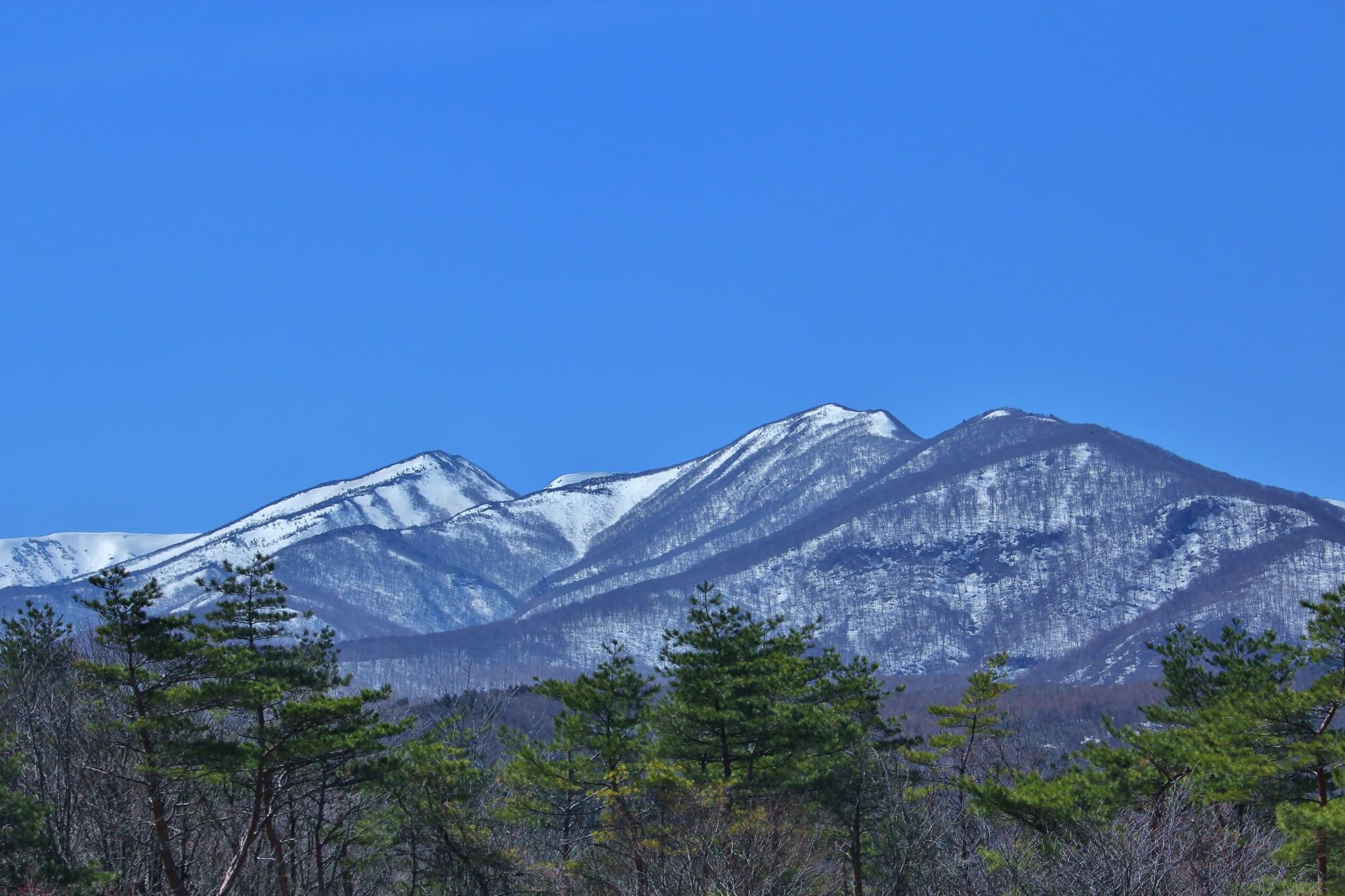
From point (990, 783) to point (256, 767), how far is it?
1514cm

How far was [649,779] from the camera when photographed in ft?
105

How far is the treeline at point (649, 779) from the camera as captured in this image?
83.4ft

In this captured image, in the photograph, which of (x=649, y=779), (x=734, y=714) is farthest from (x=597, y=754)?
(x=649, y=779)

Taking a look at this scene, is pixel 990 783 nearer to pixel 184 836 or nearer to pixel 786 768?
pixel 786 768

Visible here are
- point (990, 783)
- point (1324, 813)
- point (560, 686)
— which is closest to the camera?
point (1324, 813)

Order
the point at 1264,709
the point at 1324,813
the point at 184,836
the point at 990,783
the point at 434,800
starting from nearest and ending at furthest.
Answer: the point at 1324,813 < the point at 1264,709 < the point at 184,836 < the point at 990,783 < the point at 434,800

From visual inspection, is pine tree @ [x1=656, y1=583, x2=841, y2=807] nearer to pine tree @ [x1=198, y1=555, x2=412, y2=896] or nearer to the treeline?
the treeline

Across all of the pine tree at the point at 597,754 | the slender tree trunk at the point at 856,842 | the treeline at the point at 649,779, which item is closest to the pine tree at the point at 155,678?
the treeline at the point at 649,779

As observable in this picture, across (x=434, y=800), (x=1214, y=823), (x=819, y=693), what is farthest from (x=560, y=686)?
(x=1214, y=823)

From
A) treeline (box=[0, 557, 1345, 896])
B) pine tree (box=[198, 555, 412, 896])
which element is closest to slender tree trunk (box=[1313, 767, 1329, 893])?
treeline (box=[0, 557, 1345, 896])

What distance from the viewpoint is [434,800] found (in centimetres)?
3375

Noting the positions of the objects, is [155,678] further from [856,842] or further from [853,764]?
[853,764]

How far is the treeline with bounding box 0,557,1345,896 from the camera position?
25422mm

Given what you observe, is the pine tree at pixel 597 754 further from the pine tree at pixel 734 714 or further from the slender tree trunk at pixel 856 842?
the slender tree trunk at pixel 856 842
